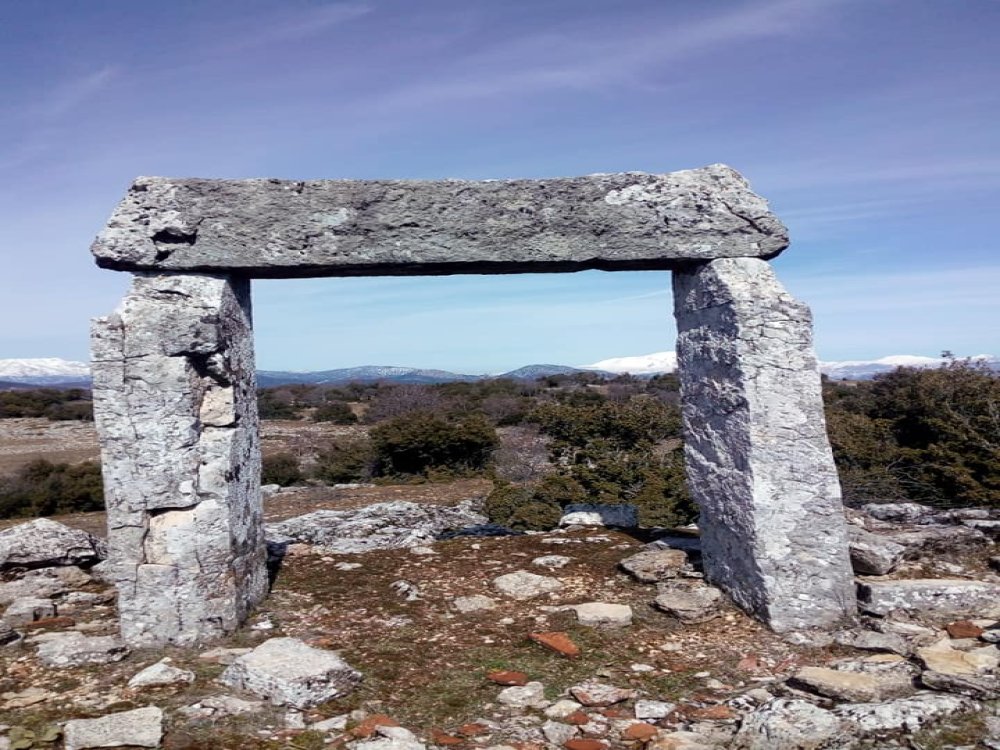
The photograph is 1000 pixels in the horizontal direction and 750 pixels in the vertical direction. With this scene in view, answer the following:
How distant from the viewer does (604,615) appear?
16.5 feet

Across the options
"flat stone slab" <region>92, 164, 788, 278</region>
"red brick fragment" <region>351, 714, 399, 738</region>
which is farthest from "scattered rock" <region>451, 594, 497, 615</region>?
"flat stone slab" <region>92, 164, 788, 278</region>

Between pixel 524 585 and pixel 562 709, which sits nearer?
pixel 562 709

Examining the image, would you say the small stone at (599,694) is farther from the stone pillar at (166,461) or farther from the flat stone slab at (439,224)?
the flat stone slab at (439,224)

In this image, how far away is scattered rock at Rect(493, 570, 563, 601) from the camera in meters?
5.61

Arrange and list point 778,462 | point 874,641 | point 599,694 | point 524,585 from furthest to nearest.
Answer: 1. point 524,585
2. point 778,462
3. point 874,641
4. point 599,694

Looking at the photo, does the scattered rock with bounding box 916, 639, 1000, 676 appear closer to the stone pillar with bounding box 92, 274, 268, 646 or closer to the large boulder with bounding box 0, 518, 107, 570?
the stone pillar with bounding box 92, 274, 268, 646

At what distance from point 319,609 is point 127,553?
4.55ft

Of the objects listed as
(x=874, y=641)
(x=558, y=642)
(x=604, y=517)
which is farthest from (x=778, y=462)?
(x=604, y=517)

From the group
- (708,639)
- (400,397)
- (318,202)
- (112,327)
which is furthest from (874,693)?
(400,397)

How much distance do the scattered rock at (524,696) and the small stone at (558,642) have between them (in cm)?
43

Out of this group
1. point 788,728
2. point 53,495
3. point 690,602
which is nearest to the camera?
point 788,728

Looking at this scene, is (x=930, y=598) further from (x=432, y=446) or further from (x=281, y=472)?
(x=281, y=472)

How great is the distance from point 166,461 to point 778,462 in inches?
155

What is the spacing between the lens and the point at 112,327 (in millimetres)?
4629
